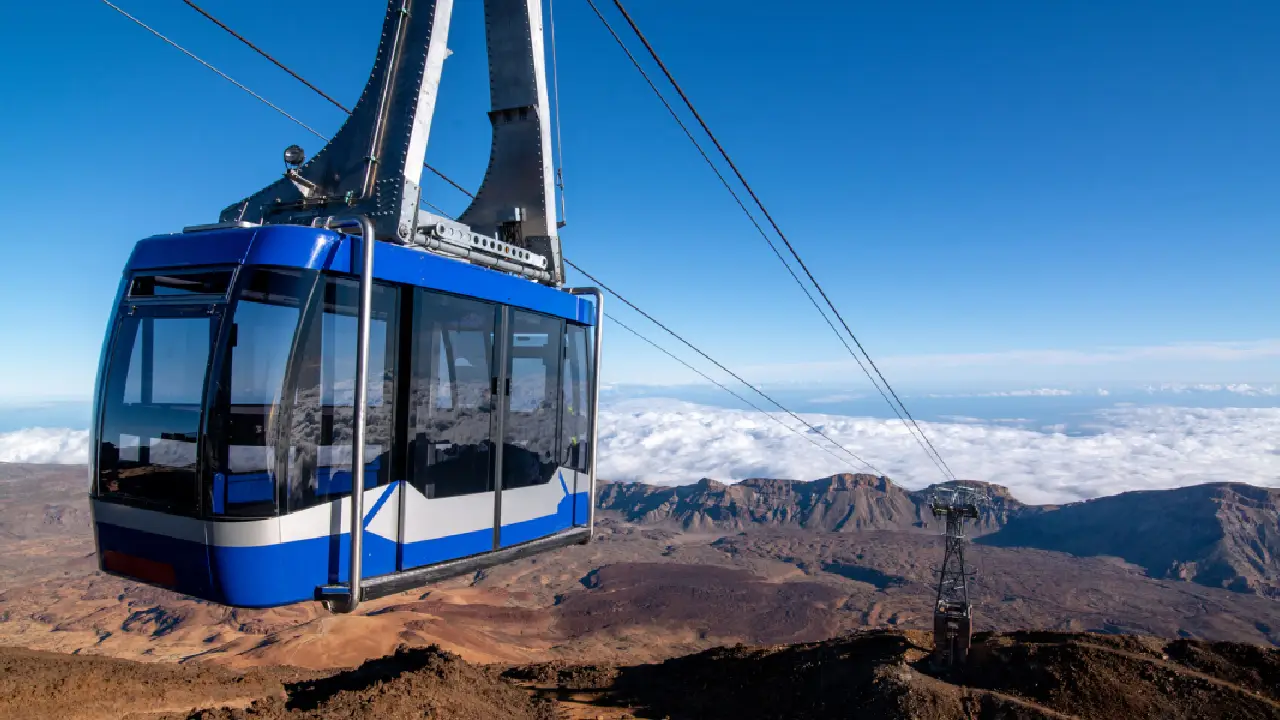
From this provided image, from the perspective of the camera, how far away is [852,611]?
122 metres

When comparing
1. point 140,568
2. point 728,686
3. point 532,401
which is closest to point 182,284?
point 140,568

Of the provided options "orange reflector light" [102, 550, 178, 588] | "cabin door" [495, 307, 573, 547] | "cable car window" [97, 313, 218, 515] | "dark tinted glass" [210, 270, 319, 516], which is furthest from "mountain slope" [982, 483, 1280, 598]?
"cable car window" [97, 313, 218, 515]

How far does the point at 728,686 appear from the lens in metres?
28.0

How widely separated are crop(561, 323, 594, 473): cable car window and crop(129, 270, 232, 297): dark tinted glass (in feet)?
12.4

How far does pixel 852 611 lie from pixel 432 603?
263 ft

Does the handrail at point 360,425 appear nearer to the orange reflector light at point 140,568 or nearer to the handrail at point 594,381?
the orange reflector light at point 140,568

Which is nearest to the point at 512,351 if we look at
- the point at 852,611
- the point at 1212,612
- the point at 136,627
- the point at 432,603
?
the point at 432,603

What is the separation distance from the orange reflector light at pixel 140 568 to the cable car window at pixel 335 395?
123 cm

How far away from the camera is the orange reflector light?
16.5ft

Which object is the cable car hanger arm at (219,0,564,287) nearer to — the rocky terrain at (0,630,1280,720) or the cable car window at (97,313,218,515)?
the cable car window at (97,313,218,515)

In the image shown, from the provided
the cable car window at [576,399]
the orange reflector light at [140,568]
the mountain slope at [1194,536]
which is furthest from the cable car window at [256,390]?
the mountain slope at [1194,536]

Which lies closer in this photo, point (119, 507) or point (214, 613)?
point (119, 507)

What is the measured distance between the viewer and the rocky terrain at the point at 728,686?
52.7ft

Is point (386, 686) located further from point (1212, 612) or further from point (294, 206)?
point (1212, 612)
